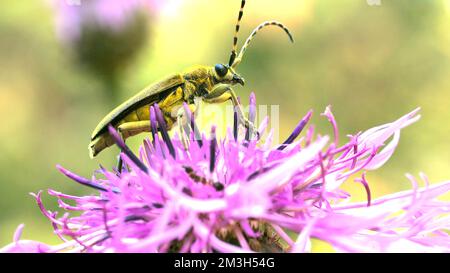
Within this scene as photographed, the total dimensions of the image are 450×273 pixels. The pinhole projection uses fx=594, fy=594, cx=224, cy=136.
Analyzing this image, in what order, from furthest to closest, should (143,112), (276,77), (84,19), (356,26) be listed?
(356,26) < (276,77) < (84,19) < (143,112)

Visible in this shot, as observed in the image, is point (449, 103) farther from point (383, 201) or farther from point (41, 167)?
point (383, 201)

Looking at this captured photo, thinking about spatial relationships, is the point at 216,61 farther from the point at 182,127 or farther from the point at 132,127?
the point at 182,127

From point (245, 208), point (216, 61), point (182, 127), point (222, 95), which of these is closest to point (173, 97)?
point (222, 95)

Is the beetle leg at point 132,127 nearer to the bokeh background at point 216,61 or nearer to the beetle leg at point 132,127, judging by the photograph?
the beetle leg at point 132,127

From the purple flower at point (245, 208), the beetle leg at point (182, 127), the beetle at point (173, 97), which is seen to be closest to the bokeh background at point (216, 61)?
the beetle at point (173, 97)

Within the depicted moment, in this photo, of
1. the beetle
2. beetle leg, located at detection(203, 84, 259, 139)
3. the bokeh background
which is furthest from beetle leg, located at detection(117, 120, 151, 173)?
the bokeh background
